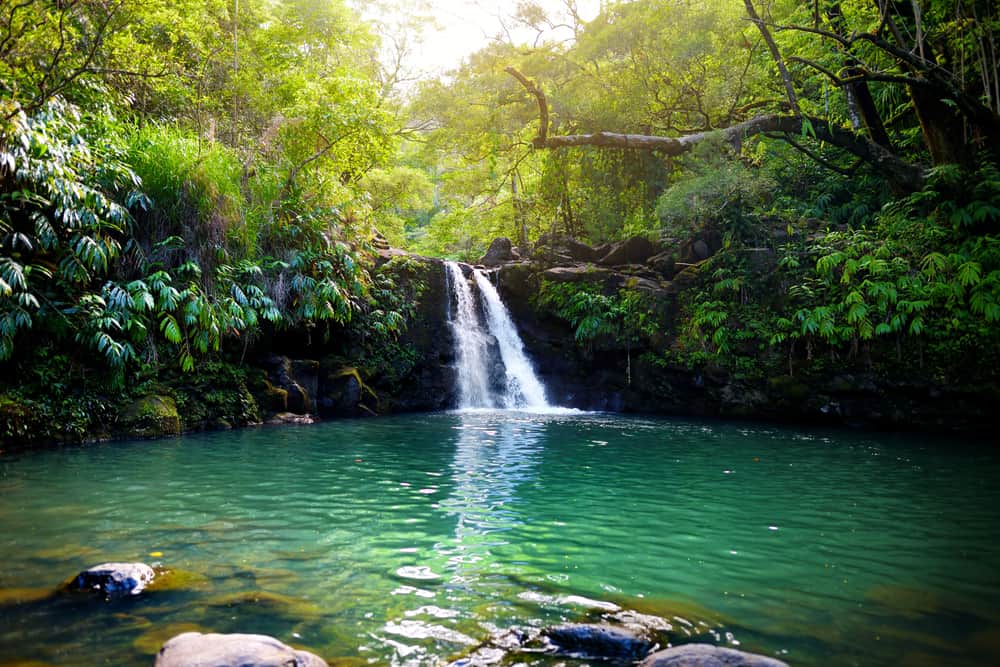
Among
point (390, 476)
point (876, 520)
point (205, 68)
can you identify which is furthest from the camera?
point (205, 68)

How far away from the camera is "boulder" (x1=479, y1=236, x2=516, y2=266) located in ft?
65.2

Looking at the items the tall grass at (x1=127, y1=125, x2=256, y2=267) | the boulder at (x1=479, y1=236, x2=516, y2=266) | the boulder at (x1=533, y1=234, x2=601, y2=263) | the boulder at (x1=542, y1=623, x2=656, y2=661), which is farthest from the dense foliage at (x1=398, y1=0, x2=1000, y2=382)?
the boulder at (x1=542, y1=623, x2=656, y2=661)

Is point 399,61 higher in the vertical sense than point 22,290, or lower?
higher

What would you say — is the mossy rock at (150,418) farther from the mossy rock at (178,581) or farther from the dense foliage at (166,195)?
the mossy rock at (178,581)

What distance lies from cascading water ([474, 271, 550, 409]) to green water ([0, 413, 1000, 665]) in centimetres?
789

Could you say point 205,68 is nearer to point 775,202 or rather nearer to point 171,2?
point 171,2

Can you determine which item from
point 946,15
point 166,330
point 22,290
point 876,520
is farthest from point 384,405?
point 946,15

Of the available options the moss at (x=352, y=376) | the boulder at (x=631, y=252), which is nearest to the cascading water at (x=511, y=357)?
the boulder at (x=631, y=252)

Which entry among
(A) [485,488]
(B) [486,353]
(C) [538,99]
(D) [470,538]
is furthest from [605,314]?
(D) [470,538]

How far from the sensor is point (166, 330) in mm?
9617

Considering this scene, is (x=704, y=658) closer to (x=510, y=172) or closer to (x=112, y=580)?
(x=112, y=580)

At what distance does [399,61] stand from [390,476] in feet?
77.8

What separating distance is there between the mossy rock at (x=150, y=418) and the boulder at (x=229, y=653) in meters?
8.33

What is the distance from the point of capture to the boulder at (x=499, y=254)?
19.9m
